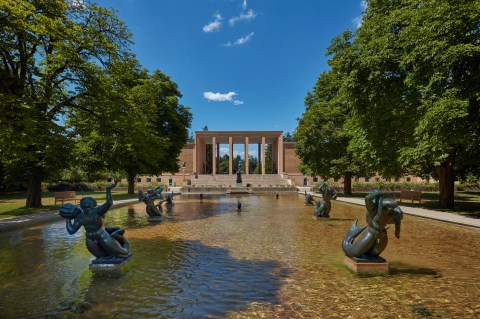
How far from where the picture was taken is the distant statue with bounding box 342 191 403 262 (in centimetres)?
590

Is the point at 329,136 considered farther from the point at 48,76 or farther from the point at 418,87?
the point at 48,76

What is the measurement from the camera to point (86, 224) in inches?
239

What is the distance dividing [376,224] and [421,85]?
11.6 m

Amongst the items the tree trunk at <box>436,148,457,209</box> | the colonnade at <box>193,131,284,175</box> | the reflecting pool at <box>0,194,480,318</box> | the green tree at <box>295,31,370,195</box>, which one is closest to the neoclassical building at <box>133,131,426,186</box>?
the colonnade at <box>193,131,284,175</box>

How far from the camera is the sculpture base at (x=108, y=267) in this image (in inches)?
236

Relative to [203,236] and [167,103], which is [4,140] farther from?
[167,103]

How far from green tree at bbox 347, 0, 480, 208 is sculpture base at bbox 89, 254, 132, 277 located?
12827 millimetres

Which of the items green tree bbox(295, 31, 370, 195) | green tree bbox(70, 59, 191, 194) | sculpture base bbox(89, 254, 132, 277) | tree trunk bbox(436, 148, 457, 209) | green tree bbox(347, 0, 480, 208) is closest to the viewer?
sculpture base bbox(89, 254, 132, 277)

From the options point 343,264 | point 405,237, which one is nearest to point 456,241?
point 405,237

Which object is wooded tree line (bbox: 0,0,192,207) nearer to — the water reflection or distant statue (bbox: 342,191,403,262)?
the water reflection

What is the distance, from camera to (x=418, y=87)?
1466 centimetres

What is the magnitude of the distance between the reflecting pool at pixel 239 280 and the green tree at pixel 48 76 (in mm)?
5660

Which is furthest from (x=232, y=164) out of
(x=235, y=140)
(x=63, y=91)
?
(x=63, y=91)

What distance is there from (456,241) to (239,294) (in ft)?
26.2
